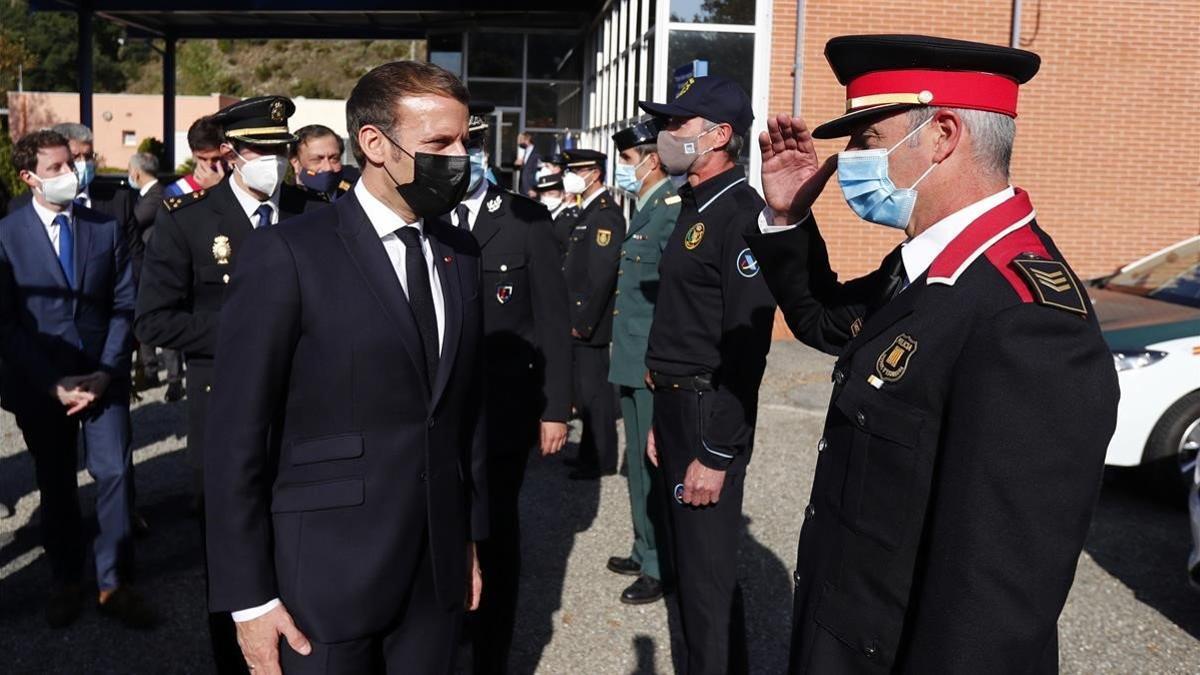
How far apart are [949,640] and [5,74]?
75861 millimetres

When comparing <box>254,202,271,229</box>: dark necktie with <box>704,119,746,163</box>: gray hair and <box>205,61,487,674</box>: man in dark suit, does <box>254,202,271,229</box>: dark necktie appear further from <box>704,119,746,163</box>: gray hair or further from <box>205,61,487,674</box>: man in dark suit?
<box>205,61,487,674</box>: man in dark suit

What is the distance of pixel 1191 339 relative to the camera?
737cm

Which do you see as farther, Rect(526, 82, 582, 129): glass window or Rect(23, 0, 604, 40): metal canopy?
Rect(526, 82, 582, 129): glass window

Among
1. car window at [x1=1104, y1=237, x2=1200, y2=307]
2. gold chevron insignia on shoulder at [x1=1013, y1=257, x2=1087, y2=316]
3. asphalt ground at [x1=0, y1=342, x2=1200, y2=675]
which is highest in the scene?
gold chevron insignia on shoulder at [x1=1013, y1=257, x2=1087, y2=316]

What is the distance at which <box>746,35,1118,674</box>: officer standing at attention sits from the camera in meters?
1.88

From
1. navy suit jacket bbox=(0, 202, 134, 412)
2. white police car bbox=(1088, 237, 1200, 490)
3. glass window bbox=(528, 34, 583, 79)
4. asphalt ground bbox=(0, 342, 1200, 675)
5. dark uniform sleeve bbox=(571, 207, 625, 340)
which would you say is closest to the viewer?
asphalt ground bbox=(0, 342, 1200, 675)

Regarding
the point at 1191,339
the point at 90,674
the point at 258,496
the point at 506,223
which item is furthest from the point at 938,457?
the point at 1191,339

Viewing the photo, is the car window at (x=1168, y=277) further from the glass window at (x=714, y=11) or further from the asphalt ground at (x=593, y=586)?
the glass window at (x=714, y=11)

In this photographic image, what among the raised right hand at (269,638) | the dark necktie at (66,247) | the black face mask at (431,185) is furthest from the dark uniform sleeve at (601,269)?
the raised right hand at (269,638)

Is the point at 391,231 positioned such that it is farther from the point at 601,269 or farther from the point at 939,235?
the point at 601,269

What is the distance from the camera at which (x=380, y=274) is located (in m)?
2.63

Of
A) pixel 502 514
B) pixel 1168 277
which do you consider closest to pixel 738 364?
pixel 502 514

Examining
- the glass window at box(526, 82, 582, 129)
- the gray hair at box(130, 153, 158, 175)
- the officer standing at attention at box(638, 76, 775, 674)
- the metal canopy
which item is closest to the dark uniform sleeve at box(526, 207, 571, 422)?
the officer standing at attention at box(638, 76, 775, 674)

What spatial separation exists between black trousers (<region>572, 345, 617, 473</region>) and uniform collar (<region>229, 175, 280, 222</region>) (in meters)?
3.51
